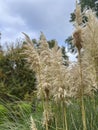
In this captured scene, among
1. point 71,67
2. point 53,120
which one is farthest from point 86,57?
point 53,120

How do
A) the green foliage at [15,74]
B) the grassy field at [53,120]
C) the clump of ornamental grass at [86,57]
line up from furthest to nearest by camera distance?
the green foliage at [15,74] < the grassy field at [53,120] < the clump of ornamental grass at [86,57]

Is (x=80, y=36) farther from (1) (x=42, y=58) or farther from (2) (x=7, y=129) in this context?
(2) (x=7, y=129)

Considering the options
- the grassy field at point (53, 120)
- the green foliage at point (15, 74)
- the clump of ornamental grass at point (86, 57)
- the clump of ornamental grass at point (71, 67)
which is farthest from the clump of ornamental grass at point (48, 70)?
the green foliage at point (15, 74)

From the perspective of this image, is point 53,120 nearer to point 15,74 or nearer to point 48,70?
point 48,70

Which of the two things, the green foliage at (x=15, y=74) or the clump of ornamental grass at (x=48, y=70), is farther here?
the green foliage at (x=15, y=74)

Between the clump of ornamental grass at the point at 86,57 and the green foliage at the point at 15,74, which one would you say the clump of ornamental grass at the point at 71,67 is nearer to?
the clump of ornamental grass at the point at 86,57

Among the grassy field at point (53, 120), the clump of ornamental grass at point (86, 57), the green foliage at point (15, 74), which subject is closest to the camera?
the clump of ornamental grass at point (86, 57)

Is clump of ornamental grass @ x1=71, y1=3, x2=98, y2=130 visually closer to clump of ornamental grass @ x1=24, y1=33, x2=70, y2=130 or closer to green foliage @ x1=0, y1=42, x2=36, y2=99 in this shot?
clump of ornamental grass @ x1=24, y1=33, x2=70, y2=130

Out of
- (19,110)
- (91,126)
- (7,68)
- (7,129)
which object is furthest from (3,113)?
(7,68)

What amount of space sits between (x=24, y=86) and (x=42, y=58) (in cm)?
1018

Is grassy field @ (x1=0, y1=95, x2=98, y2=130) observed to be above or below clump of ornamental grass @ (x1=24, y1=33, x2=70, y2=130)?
below

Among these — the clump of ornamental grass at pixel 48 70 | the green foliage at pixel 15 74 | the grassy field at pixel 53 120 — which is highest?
the green foliage at pixel 15 74

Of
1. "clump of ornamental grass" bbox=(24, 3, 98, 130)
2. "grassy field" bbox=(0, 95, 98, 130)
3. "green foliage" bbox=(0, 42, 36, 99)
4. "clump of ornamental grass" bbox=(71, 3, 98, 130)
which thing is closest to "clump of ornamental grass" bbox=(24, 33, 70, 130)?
"clump of ornamental grass" bbox=(24, 3, 98, 130)

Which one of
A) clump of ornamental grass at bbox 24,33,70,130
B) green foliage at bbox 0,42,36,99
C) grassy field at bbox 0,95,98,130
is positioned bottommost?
grassy field at bbox 0,95,98,130
